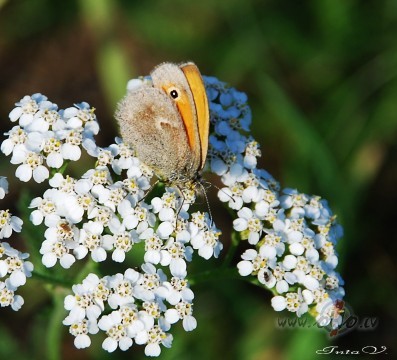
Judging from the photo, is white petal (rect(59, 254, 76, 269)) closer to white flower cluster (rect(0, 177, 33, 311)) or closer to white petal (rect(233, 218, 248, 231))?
white flower cluster (rect(0, 177, 33, 311))

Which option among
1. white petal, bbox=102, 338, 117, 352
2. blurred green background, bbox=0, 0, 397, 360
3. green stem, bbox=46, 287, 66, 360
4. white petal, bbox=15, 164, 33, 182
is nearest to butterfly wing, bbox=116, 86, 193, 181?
white petal, bbox=15, 164, 33, 182

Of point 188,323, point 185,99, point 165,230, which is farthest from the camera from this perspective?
point 185,99

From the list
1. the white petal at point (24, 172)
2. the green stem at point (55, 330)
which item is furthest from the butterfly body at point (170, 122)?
the green stem at point (55, 330)

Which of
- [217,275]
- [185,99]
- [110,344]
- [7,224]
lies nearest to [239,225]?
[217,275]

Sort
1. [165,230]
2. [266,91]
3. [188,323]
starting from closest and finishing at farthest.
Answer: [188,323] < [165,230] < [266,91]

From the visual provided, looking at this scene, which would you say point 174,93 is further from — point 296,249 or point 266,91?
point 266,91

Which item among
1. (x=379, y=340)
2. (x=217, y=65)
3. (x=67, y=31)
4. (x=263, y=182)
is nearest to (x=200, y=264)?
(x=263, y=182)

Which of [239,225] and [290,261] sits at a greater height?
[239,225]

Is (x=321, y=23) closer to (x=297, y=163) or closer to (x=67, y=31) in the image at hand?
(x=297, y=163)
